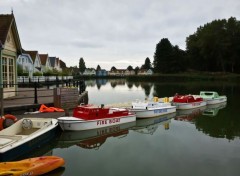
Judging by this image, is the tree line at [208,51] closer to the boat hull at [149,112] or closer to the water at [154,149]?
the boat hull at [149,112]

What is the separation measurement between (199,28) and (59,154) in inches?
3688

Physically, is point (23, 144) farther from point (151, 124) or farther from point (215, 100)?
point (215, 100)

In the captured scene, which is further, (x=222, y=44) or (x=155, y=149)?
(x=222, y=44)

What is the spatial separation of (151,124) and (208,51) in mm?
72042

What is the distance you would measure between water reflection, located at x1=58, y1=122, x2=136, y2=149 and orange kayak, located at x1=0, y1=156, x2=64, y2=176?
10.7 feet

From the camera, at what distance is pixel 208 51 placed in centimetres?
8294

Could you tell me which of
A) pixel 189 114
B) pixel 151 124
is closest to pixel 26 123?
pixel 151 124

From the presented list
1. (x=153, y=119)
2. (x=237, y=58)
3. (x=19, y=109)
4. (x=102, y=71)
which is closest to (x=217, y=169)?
(x=153, y=119)

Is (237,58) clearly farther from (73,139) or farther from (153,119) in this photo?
(73,139)

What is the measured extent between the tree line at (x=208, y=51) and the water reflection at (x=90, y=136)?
71.8 m

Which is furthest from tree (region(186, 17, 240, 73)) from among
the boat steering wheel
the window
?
the boat steering wheel

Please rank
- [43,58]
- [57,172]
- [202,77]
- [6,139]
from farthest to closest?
[202,77]
[43,58]
[6,139]
[57,172]

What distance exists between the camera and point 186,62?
95.2m

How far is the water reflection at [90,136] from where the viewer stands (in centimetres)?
1180
